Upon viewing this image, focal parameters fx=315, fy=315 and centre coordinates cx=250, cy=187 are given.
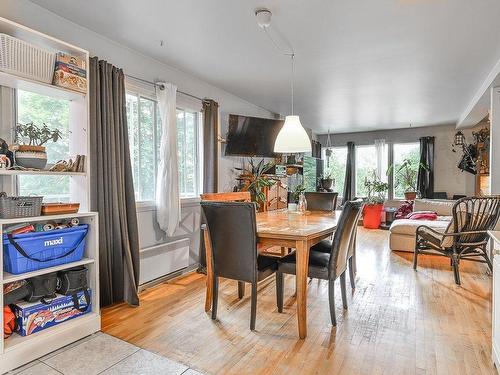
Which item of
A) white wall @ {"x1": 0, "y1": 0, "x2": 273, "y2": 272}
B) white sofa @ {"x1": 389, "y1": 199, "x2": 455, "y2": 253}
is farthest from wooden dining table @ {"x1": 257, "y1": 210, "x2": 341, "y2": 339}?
white sofa @ {"x1": 389, "y1": 199, "x2": 455, "y2": 253}

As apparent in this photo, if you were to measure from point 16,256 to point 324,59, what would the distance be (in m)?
3.22

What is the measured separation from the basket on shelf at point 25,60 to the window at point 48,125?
1.24 ft

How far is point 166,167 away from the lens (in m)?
3.52

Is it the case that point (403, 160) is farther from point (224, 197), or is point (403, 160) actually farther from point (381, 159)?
point (224, 197)

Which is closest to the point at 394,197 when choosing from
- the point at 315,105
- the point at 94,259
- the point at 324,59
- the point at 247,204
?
the point at 315,105

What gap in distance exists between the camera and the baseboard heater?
334cm

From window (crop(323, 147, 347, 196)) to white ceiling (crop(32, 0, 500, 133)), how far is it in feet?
12.9

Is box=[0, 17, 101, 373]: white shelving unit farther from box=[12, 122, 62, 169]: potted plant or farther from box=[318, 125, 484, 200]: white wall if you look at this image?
box=[318, 125, 484, 200]: white wall

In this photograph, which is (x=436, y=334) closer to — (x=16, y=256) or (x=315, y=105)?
(x=16, y=256)

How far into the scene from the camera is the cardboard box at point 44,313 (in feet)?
6.61

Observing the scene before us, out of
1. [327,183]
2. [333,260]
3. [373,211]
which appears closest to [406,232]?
[373,211]

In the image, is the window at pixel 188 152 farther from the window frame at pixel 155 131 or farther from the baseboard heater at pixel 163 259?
the baseboard heater at pixel 163 259

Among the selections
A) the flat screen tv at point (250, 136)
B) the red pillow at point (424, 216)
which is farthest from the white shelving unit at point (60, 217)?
the red pillow at point (424, 216)

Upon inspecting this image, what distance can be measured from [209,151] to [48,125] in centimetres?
194
